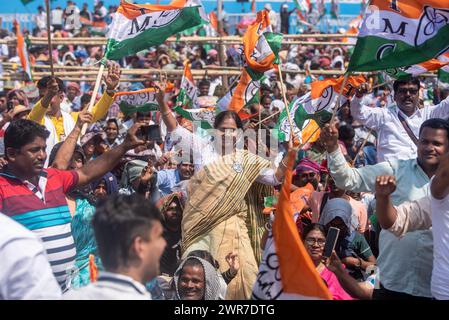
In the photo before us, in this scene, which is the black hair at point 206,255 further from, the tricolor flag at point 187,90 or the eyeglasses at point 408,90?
the tricolor flag at point 187,90

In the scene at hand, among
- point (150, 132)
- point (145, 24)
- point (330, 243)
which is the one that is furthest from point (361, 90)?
point (330, 243)

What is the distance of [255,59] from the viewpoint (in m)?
8.37

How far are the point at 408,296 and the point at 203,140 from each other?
2.28m

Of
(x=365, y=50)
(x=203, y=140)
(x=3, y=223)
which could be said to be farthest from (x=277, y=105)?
(x=3, y=223)

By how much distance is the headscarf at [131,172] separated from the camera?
788cm

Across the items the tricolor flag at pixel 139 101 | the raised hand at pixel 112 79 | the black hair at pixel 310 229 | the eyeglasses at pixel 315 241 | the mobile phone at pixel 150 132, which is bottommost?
the eyeglasses at pixel 315 241

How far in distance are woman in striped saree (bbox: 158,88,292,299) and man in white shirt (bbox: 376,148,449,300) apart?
1398 millimetres

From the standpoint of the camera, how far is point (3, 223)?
3291mm

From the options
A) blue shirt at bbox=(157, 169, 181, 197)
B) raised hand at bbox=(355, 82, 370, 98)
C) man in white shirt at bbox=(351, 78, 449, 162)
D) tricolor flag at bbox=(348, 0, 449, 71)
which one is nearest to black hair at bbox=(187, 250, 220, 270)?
tricolor flag at bbox=(348, 0, 449, 71)

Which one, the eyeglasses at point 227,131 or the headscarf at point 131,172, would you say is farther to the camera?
the headscarf at point 131,172

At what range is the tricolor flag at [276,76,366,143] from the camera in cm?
796

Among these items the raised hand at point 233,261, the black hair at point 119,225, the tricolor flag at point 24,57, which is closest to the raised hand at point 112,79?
the raised hand at point 233,261

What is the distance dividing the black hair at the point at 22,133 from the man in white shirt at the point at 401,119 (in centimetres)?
346
